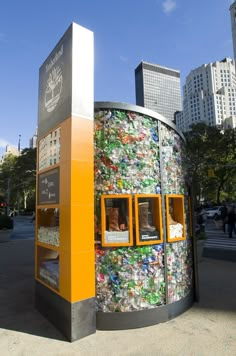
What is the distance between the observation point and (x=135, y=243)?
444 centimetres

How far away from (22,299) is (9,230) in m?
11.3

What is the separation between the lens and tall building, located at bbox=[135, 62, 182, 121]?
111 metres

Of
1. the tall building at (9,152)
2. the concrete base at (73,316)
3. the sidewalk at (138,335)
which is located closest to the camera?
the sidewalk at (138,335)

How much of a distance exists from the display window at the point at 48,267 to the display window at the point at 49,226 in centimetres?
38

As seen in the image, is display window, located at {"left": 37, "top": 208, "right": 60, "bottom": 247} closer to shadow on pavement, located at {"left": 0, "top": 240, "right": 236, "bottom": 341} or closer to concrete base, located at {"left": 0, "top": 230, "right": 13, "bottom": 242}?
shadow on pavement, located at {"left": 0, "top": 240, "right": 236, "bottom": 341}

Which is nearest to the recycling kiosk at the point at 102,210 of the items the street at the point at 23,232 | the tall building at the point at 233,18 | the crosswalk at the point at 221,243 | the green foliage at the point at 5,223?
the crosswalk at the point at 221,243

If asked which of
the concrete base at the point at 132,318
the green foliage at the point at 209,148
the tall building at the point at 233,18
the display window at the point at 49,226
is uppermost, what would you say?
the tall building at the point at 233,18

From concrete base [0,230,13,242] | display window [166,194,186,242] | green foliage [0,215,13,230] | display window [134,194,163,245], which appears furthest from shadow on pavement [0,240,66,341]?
green foliage [0,215,13,230]

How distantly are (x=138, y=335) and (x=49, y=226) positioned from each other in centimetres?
233

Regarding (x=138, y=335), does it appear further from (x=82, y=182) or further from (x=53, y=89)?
(x=53, y=89)

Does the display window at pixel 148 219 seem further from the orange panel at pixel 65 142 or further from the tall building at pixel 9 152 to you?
the tall building at pixel 9 152

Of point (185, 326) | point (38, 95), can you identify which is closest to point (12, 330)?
point (185, 326)

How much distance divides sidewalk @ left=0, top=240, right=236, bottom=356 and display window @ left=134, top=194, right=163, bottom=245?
1347mm

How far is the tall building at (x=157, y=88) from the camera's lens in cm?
11106
